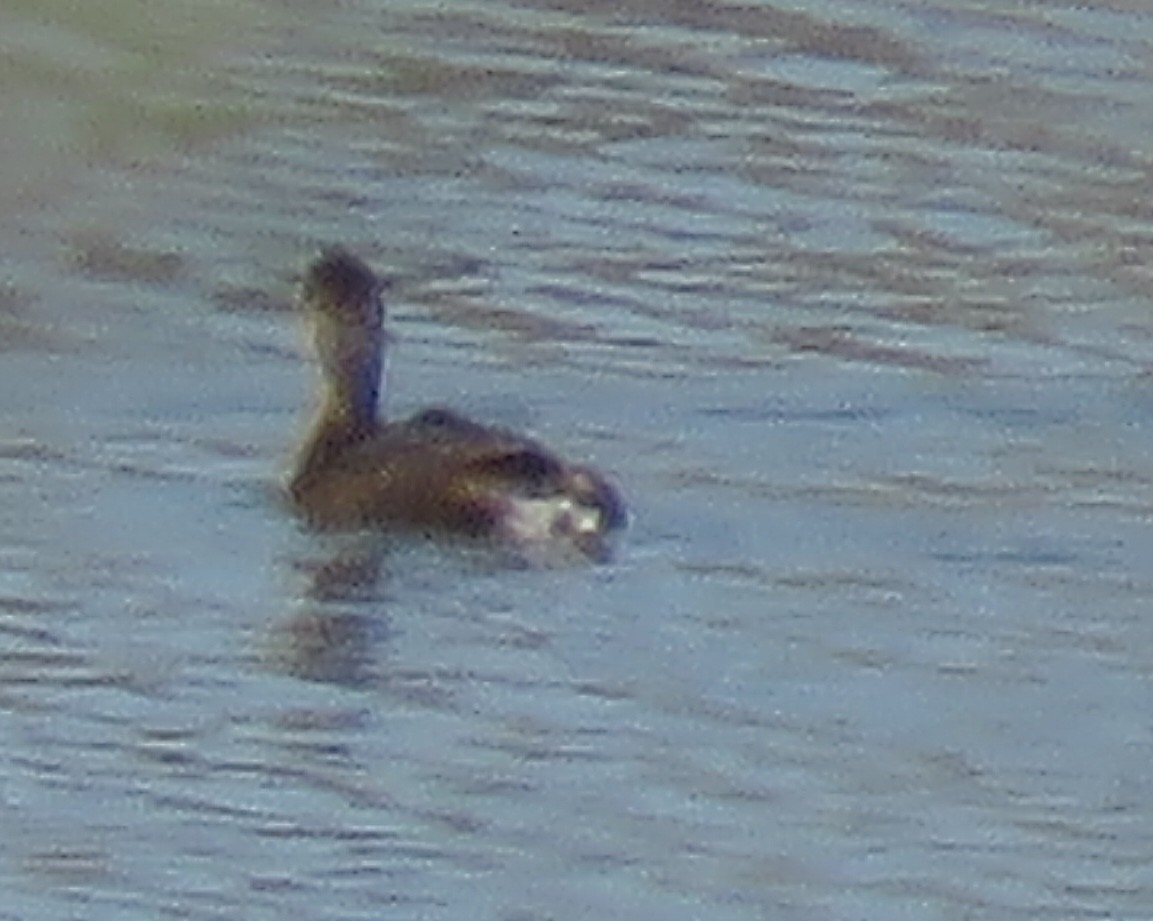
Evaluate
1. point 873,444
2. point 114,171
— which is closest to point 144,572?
point 873,444

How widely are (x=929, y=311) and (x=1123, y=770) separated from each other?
119 inches

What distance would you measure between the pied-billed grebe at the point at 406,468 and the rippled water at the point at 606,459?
0.28 ft

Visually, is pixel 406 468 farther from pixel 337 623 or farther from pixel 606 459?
pixel 337 623

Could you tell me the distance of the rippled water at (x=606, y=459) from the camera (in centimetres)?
1073

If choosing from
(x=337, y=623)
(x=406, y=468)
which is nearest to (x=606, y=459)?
(x=406, y=468)

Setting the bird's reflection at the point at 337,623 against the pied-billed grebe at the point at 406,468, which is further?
the pied-billed grebe at the point at 406,468

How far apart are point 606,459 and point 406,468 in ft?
1.34

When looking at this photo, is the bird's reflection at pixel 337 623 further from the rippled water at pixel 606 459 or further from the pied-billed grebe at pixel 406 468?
the pied-billed grebe at pixel 406 468

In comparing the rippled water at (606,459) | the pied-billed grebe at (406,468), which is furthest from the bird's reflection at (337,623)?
the pied-billed grebe at (406,468)

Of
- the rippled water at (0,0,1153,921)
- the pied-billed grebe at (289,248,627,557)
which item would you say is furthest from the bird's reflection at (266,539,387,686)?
the pied-billed grebe at (289,248,627,557)

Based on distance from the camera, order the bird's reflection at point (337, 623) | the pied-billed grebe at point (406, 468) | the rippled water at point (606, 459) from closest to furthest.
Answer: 1. the rippled water at point (606, 459)
2. the bird's reflection at point (337, 623)
3. the pied-billed grebe at point (406, 468)

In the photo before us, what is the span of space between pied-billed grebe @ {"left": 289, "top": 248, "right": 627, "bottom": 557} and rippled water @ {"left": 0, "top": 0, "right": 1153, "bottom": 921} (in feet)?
0.28

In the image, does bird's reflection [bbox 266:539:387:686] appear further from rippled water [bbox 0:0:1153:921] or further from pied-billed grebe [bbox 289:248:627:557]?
pied-billed grebe [bbox 289:248:627:557]

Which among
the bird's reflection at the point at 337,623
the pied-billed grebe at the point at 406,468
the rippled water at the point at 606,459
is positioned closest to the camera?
the rippled water at the point at 606,459
